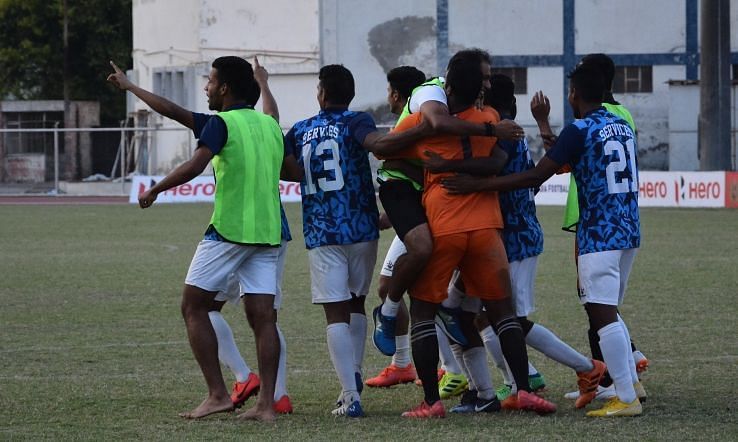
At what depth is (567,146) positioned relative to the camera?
24.4ft

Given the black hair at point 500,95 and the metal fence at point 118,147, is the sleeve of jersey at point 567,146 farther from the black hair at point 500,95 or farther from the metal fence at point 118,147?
the metal fence at point 118,147

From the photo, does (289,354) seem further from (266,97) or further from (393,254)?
(266,97)

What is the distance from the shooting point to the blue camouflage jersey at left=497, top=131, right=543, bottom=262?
7824mm

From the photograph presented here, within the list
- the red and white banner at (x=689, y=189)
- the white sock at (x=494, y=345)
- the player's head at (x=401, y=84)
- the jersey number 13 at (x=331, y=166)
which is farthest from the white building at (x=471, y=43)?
the jersey number 13 at (x=331, y=166)

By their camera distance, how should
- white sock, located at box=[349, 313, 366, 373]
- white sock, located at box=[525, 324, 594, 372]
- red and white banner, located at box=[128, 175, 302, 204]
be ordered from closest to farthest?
1. white sock, located at box=[525, 324, 594, 372]
2. white sock, located at box=[349, 313, 366, 373]
3. red and white banner, located at box=[128, 175, 302, 204]

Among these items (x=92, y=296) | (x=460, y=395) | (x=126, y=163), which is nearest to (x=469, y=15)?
(x=126, y=163)

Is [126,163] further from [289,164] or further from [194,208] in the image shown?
[289,164]

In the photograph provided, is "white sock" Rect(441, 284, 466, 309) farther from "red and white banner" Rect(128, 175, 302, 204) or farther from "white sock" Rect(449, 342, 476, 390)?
"red and white banner" Rect(128, 175, 302, 204)

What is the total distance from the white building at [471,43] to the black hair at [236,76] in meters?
37.8

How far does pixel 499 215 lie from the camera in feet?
24.6

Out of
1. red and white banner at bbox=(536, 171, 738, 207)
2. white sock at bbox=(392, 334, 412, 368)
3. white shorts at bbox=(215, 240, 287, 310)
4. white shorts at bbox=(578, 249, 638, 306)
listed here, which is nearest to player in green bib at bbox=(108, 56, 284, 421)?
white shorts at bbox=(215, 240, 287, 310)

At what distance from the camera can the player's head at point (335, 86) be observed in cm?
781

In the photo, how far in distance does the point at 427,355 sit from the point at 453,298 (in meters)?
0.70

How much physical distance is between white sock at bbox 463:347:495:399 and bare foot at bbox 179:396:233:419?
1.47m
